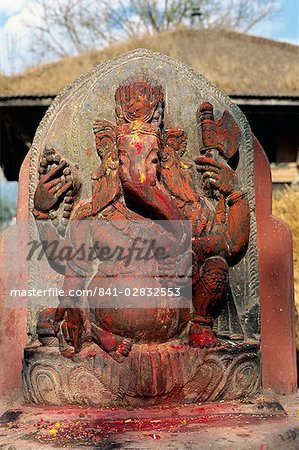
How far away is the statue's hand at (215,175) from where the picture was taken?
3.80m

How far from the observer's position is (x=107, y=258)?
3.59m

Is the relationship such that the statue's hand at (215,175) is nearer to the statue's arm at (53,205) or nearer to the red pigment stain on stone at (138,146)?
the red pigment stain on stone at (138,146)

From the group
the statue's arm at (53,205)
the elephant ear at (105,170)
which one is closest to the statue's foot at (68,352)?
the statue's arm at (53,205)

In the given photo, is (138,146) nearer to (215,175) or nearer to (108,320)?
(215,175)

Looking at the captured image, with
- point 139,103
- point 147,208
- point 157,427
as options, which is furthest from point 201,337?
point 139,103

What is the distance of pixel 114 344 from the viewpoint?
3.38 m

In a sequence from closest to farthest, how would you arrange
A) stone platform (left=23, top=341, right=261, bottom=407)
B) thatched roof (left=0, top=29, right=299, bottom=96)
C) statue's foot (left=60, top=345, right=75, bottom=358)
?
stone platform (left=23, top=341, right=261, bottom=407) < statue's foot (left=60, top=345, right=75, bottom=358) < thatched roof (left=0, top=29, right=299, bottom=96)

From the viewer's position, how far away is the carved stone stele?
3.41m

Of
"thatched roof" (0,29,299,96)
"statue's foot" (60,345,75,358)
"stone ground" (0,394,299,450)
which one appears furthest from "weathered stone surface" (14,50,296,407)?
"thatched roof" (0,29,299,96)

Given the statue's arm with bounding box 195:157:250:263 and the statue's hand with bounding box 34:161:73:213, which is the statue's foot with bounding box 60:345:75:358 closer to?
the statue's hand with bounding box 34:161:73:213

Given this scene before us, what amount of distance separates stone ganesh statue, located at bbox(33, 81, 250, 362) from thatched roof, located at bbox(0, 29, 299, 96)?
672cm

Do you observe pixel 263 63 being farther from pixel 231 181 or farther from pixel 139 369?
pixel 139 369

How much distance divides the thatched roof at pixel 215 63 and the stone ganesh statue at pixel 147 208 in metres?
6.72

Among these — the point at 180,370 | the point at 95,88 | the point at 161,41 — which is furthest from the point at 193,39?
the point at 180,370
